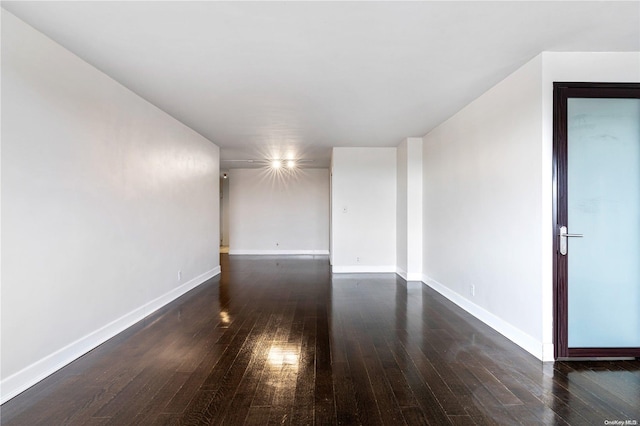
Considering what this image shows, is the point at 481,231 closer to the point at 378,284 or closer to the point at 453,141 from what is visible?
the point at 453,141

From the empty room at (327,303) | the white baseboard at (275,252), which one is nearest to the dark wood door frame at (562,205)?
the empty room at (327,303)

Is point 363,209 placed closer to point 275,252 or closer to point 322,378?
point 275,252

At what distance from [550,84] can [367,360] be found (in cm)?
265

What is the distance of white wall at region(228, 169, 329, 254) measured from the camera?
959cm

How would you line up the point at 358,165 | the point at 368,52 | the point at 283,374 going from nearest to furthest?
the point at 283,374 → the point at 368,52 → the point at 358,165

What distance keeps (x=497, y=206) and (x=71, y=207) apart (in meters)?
3.84

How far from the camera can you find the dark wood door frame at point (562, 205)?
264cm

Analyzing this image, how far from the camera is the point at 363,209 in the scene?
257 inches

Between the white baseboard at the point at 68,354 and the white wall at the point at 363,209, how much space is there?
11.3 feet

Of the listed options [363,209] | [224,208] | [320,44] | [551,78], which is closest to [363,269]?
[363,209]

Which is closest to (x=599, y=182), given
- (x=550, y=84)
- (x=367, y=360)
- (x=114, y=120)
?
(x=550, y=84)

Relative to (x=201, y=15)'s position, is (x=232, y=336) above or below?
below

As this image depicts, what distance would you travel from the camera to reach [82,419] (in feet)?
6.21

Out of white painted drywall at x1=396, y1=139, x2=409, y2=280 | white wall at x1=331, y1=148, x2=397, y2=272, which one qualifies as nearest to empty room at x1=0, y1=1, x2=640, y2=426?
white painted drywall at x1=396, y1=139, x2=409, y2=280
